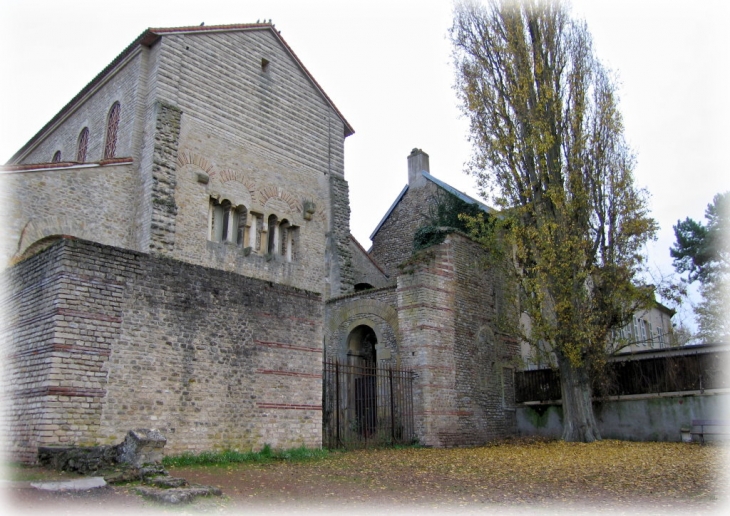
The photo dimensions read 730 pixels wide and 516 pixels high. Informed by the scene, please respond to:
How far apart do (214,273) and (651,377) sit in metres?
13.0

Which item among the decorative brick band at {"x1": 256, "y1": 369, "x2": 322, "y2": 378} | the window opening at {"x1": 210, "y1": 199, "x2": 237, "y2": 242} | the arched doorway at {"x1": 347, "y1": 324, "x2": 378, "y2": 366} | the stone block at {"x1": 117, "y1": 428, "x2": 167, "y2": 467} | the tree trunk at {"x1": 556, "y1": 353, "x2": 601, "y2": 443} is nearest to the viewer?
the stone block at {"x1": 117, "y1": 428, "x2": 167, "y2": 467}

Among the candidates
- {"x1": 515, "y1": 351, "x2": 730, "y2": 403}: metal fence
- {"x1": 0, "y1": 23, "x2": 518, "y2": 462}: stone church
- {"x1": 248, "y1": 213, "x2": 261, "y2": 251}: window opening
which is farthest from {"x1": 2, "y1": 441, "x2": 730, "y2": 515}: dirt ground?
{"x1": 248, "y1": 213, "x2": 261, "y2": 251}: window opening

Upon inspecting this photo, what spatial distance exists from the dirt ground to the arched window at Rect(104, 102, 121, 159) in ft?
40.2

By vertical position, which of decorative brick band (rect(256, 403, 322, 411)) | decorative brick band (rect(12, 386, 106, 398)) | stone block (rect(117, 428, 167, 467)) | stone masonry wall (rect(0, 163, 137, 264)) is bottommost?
stone block (rect(117, 428, 167, 467))

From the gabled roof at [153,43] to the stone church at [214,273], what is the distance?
0.24 ft

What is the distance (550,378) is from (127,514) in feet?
50.1

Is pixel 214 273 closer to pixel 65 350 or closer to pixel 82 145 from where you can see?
pixel 65 350

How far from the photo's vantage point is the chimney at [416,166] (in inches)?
1045

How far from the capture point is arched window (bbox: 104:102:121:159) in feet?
60.1

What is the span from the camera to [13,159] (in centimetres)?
2502

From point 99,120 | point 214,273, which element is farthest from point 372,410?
Result: point 99,120

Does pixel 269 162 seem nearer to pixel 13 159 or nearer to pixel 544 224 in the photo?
pixel 544 224

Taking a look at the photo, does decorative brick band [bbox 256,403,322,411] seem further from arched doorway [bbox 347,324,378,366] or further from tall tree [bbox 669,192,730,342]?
tall tree [bbox 669,192,730,342]

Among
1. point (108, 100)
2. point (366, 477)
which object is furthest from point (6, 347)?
point (108, 100)
